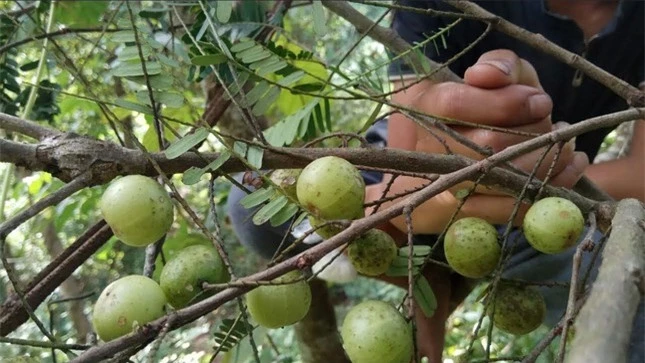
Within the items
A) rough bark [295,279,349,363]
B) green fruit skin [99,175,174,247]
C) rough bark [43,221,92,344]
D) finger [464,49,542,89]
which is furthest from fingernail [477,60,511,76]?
rough bark [43,221,92,344]

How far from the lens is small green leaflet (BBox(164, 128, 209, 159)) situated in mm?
531

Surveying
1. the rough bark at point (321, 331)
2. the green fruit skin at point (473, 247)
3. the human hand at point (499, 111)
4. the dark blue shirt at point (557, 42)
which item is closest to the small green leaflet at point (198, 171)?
the green fruit skin at point (473, 247)

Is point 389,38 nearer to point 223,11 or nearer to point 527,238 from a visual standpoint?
point 223,11

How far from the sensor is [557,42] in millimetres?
1149

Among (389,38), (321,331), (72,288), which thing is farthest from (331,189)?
(72,288)

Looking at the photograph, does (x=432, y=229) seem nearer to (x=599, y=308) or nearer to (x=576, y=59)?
(x=576, y=59)

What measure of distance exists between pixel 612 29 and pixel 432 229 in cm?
50

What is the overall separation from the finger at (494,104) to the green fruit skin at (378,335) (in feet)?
1.22

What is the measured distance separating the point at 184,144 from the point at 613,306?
37cm

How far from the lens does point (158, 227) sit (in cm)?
52

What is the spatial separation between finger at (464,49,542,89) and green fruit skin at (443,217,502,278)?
0.25 meters

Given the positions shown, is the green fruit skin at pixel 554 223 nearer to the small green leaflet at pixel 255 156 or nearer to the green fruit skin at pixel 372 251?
the green fruit skin at pixel 372 251

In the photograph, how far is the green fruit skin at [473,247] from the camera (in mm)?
598

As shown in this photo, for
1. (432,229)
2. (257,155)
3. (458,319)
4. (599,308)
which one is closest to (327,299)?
(432,229)
